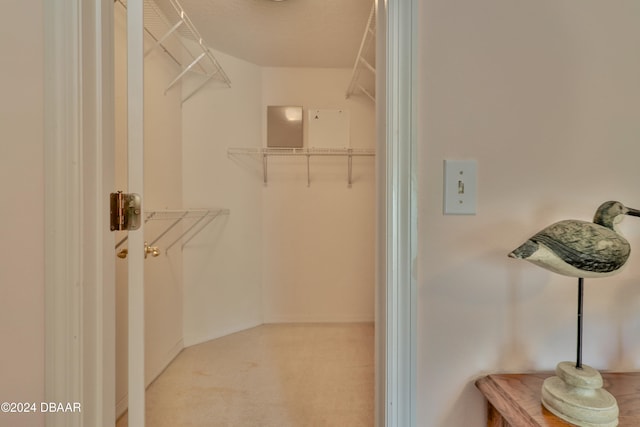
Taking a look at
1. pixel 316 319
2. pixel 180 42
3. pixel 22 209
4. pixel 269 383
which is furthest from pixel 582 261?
pixel 180 42

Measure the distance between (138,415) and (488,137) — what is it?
47.5 inches

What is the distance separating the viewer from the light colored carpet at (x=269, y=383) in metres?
1.55

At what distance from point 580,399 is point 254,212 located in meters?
2.49

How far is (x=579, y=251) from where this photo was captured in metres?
0.54

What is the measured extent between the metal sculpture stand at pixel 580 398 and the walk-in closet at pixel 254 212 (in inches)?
48.1

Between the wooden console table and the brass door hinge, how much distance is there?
99 centimetres

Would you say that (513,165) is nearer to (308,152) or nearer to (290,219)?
(308,152)

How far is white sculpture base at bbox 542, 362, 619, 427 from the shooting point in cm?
55

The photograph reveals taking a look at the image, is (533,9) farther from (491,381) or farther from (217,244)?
(217,244)

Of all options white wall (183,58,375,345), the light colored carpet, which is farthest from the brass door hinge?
white wall (183,58,375,345)

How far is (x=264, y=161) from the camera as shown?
274 centimetres

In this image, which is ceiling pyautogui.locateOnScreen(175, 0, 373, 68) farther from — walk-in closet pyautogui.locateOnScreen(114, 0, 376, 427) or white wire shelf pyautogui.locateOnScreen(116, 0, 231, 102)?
white wire shelf pyautogui.locateOnScreen(116, 0, 231, 102)

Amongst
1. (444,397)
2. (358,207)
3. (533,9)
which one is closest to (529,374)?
(444,397)

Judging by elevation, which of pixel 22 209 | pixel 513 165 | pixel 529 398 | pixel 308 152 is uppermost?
pixel 308 152
